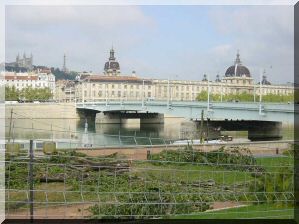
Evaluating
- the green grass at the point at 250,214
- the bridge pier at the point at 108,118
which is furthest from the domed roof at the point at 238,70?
the green grass at the point at 250,214

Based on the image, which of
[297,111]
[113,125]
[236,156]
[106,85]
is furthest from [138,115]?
[236,156]

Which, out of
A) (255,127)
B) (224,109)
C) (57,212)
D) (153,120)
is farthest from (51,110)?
(57,212)

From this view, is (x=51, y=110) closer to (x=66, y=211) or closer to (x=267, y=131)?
(x=267, y=131)

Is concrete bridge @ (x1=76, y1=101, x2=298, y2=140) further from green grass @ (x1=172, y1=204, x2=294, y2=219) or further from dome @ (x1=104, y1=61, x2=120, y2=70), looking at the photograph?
dome @ (x1=104, y1=61, x2=120, y2=70)

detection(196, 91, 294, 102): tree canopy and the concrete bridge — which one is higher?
detection(196, 91, 294, 102): tree canopy

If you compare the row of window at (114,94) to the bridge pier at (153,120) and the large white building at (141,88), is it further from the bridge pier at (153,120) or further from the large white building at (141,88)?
the bridge pier at (153,120)

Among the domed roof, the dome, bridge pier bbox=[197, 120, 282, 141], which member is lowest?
bridge pier bbox=[197, 120, 282, 141]

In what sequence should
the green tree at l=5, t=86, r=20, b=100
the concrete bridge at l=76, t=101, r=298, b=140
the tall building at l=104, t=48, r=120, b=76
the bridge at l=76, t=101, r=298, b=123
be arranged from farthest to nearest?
the tall building at l=104, t=48, r=120, b=76 → the green tree at l=5, t=86, r=20, b=100 → the concrete bridge at l=76, t=101, r=298, b=140 → the bridge at l=76, t=101, r=298, b=123

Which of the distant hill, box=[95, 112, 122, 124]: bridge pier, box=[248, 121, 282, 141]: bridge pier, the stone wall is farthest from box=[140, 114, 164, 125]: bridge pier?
the distant hill

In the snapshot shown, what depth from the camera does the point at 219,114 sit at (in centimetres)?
1823

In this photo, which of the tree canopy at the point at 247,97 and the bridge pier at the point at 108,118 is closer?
the bridge pier at the point at 108,118

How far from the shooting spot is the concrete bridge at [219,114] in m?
16.1

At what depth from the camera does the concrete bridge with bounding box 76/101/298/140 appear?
1611 centimetres

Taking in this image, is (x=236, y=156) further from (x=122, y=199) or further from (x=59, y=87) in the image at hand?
(x=59, y=87)
